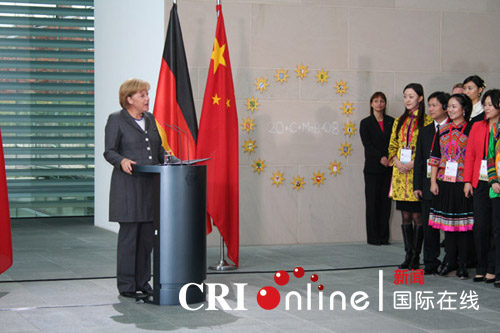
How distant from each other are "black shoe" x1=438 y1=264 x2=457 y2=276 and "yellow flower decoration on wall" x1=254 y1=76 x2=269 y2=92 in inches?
111

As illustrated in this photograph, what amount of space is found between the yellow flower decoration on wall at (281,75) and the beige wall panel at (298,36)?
6 centimetres

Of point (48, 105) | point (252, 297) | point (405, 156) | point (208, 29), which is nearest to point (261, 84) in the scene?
point (208, 29)

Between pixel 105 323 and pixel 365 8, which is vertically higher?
pixel 365 8

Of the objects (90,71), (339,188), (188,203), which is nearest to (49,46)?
(90,71)

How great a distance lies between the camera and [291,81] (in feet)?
26.8

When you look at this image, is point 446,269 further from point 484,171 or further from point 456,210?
point 484,171

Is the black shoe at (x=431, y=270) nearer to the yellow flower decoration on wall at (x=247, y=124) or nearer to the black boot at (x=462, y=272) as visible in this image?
the black boot at (x=462, y=272)

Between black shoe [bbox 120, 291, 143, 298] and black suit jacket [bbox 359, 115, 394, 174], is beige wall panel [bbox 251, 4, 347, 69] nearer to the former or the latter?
black suit jacket [bbox 359, 115, 394, 174]

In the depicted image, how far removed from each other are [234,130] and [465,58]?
3.44 metres

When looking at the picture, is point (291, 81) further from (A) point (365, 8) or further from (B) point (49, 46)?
(B) point (49, 46)

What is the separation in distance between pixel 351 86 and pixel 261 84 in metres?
1.02

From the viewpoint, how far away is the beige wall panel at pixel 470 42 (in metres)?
8.73

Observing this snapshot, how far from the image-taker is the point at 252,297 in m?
5.26

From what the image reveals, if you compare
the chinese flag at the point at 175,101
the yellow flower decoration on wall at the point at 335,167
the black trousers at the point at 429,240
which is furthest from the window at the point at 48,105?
the black trousers at the point at 429,240
